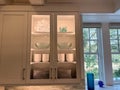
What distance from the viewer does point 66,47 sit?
2.69m

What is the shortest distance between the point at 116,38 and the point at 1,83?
7.85 ft

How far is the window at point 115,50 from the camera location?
3305 mm

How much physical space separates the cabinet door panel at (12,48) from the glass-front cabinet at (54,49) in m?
0.13

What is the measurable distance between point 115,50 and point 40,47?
5.31 ft

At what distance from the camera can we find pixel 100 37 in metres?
3.36

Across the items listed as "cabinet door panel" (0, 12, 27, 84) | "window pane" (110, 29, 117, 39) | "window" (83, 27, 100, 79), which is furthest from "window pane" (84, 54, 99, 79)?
"cabinet door panel" (0, 12, 27, 84)

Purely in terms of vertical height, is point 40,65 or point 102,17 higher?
point 102,17

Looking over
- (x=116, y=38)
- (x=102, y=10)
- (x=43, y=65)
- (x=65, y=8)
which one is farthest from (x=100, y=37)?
(x=43, y=65)

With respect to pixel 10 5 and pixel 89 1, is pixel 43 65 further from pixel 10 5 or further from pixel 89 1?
pixel 89 1

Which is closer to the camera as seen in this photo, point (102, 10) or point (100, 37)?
point (102, 10)

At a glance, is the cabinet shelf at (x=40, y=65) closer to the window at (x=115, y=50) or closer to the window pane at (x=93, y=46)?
the window pane at (x=93, y=46)

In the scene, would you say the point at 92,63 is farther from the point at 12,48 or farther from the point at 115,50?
the point at 12,48

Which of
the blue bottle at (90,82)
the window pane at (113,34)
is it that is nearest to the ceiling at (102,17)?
the window pane at (113,34)

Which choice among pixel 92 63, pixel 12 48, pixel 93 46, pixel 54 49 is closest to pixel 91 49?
pixel 93 46
